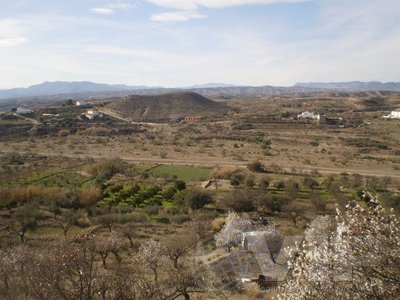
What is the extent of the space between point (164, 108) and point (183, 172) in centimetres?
8244

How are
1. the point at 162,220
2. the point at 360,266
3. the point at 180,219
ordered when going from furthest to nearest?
1. the point at 162,220
2. the point at 180,219
3. the point at 360,266

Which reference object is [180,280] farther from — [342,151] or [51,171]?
[342,151]

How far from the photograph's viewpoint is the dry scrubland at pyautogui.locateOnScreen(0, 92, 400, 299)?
17.6 metres

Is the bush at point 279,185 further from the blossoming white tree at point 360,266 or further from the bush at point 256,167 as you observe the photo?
the blossoming white tree at point 360,266

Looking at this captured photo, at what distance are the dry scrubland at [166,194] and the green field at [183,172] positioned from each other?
24 cm

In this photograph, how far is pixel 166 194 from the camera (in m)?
35.9

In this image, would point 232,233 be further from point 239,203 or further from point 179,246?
point 239,203

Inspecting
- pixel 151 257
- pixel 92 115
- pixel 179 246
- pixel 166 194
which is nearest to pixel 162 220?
pixel 166 194

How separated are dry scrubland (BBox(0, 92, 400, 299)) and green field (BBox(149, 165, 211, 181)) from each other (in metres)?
0.24

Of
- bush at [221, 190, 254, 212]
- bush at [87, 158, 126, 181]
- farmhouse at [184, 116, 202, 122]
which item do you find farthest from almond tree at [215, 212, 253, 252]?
farmhouse at [184, 116, 202, 122]

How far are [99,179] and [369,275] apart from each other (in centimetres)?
3708

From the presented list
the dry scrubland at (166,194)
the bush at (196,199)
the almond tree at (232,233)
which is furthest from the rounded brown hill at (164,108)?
the almond tree at (232,233)

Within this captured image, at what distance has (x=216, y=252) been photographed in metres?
22.5

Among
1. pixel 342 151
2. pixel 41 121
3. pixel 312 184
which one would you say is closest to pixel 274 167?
pixel 312 184
